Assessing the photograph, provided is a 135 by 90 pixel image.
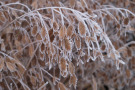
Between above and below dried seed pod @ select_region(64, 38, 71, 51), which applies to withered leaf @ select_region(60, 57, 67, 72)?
below

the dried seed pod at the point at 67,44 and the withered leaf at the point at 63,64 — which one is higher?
the dried seed pod at the point at 67,44

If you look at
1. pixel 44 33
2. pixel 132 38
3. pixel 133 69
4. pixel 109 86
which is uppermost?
pixel 44 33

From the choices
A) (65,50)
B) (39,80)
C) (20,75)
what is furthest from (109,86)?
(65,50)

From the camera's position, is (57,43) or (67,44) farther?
(57,43)

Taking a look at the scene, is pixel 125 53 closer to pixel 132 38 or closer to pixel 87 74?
pixel 87 74

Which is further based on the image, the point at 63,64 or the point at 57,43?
the point at 57,43

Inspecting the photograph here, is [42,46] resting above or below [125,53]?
above

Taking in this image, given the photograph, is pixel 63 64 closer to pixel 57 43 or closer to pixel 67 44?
pixel 67 44

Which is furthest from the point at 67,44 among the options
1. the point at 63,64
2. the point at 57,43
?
the point at 57,43
